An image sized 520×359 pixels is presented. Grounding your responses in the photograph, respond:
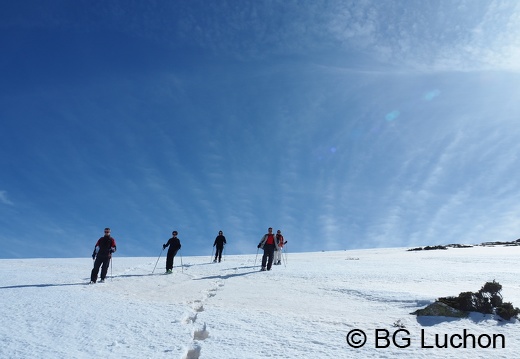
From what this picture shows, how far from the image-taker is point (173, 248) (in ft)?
53.0

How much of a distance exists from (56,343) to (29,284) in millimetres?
6799

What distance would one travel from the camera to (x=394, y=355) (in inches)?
202

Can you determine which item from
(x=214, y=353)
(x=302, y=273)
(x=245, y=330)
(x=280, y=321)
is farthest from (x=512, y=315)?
(x=302, y=273)

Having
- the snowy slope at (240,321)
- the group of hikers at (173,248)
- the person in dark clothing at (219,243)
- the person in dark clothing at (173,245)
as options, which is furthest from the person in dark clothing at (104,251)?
the person in dark clothing at (219,243)

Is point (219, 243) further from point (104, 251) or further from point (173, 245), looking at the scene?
point (104, 251)

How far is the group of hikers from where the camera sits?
505 inches

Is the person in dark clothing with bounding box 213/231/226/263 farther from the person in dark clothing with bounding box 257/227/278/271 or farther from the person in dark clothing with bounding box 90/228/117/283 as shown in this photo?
the person in dark clothing with bounding box 90/228/117/283

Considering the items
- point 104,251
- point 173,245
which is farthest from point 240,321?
point 173,245

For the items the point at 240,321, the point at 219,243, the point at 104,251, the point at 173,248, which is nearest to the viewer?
the point at 240,321

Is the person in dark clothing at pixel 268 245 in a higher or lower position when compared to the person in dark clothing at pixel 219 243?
lower

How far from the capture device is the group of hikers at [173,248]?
12820 mm

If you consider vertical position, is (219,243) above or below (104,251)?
above

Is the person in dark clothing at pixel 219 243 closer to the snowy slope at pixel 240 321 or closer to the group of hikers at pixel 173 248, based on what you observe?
the group of hikers at pixel 173 248

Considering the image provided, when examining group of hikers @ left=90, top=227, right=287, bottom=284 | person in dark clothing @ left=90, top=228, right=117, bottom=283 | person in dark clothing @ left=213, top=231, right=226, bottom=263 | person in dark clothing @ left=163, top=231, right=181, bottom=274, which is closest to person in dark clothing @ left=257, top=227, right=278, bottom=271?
group of hikers @ left=90, top=227, right=287, bottom=284
